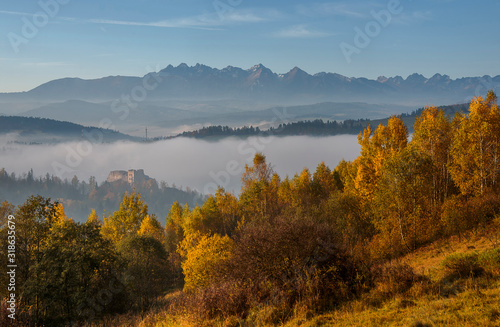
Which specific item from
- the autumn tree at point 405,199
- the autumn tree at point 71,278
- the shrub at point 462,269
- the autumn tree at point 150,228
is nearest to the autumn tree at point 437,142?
the autumn tree at point 405,199

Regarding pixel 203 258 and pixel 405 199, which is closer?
pixel 203 258

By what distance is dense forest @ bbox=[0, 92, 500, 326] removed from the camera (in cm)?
1307

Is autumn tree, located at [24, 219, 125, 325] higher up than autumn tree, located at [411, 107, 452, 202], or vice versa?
autumn tree, located at [411, 107, 452, 202]

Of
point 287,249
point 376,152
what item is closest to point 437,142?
point 376,152

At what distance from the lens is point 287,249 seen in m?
14.4

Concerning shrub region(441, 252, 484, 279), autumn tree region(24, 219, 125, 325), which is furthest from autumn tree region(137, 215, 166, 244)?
shrub region(441, 252, 484, 279)

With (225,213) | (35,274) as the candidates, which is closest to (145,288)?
(35,274)

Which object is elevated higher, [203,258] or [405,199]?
[405,199]

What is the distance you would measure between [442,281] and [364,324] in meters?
4.39

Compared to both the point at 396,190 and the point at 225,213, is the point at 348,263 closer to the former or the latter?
the point at 396,190

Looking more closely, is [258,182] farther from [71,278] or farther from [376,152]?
[71,278]

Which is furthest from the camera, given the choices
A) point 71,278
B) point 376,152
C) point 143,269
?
point 376,152

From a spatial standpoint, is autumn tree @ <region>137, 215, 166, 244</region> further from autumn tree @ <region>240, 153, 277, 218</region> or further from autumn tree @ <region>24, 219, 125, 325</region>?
autumn tree @ <region>24, 219, 125, 325</region>

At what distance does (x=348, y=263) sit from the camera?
13.9 meters
